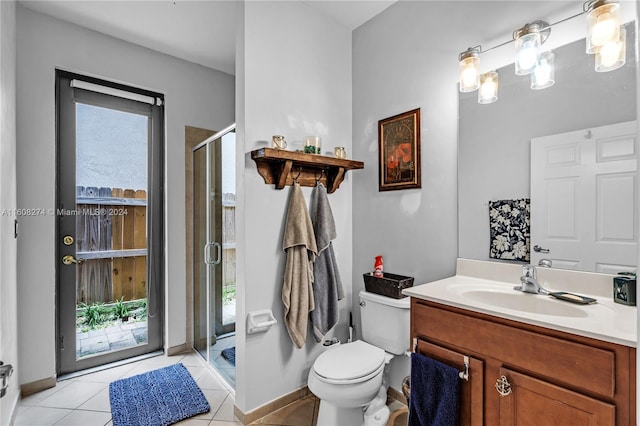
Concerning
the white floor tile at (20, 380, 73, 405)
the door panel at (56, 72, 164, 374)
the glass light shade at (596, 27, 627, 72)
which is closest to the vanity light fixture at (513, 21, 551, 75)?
the glass light shade at (596, 27, 627, 72)

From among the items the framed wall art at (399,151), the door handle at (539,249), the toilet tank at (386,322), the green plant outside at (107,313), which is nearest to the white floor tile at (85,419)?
the green plant outside at (107,313)

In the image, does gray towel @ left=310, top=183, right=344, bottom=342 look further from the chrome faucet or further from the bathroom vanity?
the chrome faucet

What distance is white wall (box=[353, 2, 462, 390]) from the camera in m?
1.82

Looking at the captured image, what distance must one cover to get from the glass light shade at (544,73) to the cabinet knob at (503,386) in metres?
1.27

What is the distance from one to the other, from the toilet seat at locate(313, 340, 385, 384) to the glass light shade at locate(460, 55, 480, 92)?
1548 mm

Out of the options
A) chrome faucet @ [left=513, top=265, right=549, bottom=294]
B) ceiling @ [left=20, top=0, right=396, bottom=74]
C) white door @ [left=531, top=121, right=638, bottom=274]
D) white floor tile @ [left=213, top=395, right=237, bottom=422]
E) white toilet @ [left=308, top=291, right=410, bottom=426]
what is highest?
ceiling @ [left=20, top=0, right=396, bottom=74]

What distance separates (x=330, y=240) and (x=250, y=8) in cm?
152

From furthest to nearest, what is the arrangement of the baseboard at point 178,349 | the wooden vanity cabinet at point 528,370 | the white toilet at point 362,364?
1. the baseboard at point 178,349
2. the white toilet at point 362,364
3. the wooden vanity cabinet at point 528,370

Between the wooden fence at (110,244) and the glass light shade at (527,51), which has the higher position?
the glass light shade at (527,51)

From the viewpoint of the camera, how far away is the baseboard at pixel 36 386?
2126 millimetres

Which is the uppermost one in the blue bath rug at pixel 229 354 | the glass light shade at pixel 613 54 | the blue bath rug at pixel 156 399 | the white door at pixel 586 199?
the glass light shade at pixel 613 54

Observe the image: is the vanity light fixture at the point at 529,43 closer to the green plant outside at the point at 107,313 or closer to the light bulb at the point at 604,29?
the light bulb at the point at 604,29

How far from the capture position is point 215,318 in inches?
100

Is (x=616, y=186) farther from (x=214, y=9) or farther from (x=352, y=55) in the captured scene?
(x=214, y=9)
